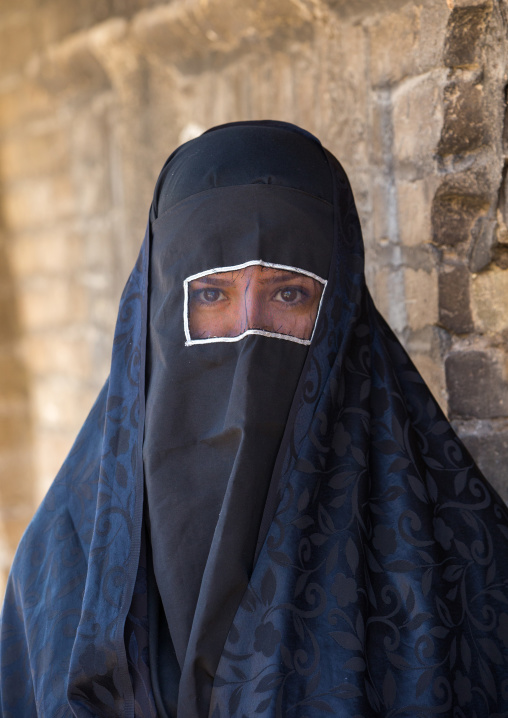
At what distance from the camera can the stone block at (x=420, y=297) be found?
1.79m

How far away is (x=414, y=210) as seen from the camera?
1800 mm

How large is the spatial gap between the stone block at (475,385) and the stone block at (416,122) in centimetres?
46

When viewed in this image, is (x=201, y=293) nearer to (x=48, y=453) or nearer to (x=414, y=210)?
(x=414, y=210)

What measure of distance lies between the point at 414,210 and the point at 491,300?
0.95 ft

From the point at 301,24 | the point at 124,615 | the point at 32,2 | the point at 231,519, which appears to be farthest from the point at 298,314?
the point at 32,2

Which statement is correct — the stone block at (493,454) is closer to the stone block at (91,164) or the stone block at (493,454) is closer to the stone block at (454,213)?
the stone block at (454,213)

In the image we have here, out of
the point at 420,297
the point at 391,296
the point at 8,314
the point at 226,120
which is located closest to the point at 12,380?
the point at 8,314

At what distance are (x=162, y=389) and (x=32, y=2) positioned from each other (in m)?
2.53

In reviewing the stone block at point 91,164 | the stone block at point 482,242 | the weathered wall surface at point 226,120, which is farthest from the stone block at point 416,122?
the stone block at point 91,164

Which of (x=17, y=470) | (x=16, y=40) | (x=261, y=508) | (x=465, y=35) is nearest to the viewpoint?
(x=261, y=508)

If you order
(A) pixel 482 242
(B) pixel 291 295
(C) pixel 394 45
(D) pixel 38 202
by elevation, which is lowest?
(B) pixel 291 295

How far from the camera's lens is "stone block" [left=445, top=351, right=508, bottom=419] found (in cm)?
173

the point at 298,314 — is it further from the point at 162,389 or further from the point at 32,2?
the point at 32,2

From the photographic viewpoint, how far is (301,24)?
205 cm
